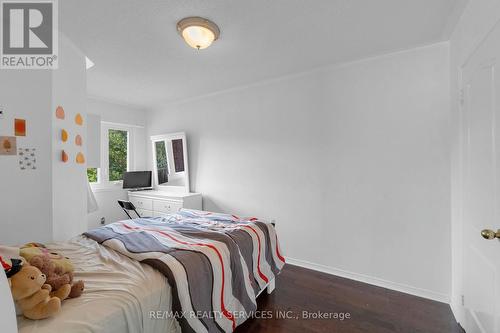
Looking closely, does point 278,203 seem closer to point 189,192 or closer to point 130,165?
point 189,192

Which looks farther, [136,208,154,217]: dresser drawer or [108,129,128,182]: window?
[108,129,128,182]: window

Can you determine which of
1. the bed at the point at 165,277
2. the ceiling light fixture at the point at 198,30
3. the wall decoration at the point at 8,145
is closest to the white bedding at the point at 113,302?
the bed at the point at 165,277

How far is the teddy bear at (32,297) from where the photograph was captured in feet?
3.05

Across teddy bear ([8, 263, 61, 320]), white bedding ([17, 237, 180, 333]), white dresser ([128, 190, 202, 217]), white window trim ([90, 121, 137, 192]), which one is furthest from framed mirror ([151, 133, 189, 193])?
teddy bear ([8, 263, 61, 320])

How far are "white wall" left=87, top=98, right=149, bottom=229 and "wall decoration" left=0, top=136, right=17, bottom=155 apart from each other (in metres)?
2.24

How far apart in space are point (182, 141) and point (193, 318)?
3.06 meters

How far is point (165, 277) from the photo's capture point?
1.29m

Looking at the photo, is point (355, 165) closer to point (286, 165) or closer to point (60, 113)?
point (286, 165)

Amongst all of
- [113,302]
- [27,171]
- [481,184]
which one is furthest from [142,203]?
[481,184]

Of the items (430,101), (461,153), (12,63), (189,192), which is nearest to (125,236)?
(12,63)

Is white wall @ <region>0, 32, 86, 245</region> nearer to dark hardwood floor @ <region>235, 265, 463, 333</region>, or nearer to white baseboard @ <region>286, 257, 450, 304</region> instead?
dark hardwood floor @ <region>235, 265, 463, 333</region>

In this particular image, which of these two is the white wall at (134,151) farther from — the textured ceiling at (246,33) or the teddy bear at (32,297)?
the teddy bear at (32,297)

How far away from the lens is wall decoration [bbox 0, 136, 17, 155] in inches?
68.7

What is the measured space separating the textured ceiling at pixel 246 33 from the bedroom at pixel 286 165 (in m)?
0.02
